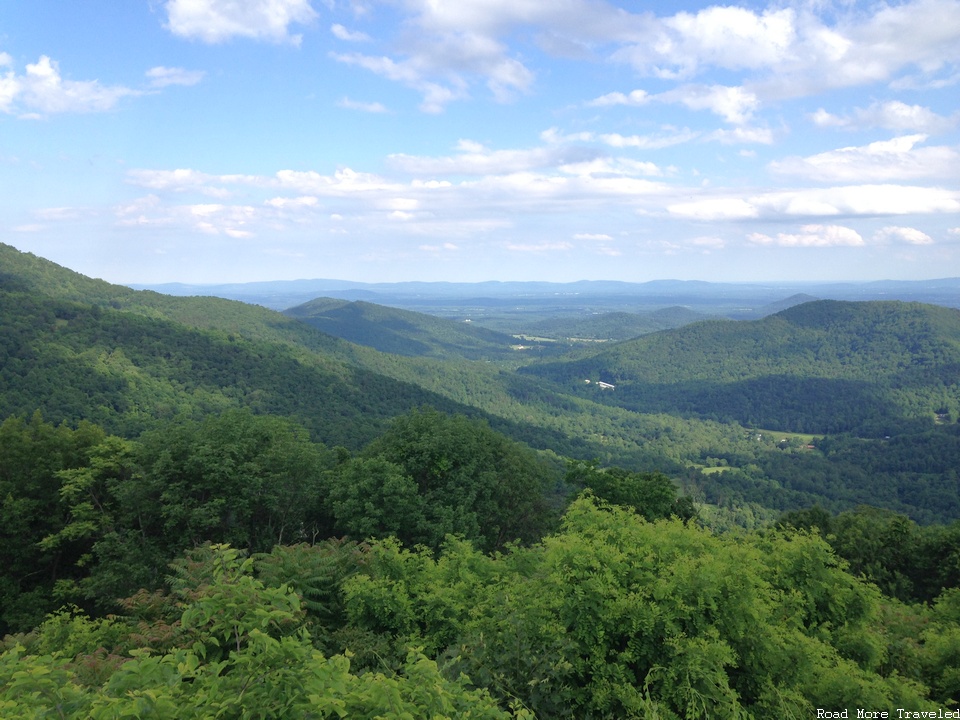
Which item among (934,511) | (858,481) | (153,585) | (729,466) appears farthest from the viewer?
(729,466)

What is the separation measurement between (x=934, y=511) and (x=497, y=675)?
417 feet

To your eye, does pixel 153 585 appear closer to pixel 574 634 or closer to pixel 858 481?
pixel 574 634

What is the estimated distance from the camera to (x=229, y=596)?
387 inches

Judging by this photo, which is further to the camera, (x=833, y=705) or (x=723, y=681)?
(x=833, y=705)

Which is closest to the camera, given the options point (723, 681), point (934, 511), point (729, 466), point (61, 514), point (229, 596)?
point (229, 596)

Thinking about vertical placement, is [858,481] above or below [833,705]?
below

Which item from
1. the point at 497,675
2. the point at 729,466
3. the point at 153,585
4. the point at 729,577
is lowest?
the point at 729,466

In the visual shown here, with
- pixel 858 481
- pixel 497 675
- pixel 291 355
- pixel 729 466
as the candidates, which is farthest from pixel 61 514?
pixel 729 466

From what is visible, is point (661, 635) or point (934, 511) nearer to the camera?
point (661, 635)

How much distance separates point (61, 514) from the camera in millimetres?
25859

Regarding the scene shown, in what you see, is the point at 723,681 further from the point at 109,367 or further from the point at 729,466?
the point at 729,466

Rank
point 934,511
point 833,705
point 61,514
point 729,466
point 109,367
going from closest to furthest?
1. point 833,705
2. point 61,514
3. point 109,367
4. point 934,511
5. point 729,466

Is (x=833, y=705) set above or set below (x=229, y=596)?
below

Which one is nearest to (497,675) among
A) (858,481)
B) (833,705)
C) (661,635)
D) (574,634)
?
(574,634)
